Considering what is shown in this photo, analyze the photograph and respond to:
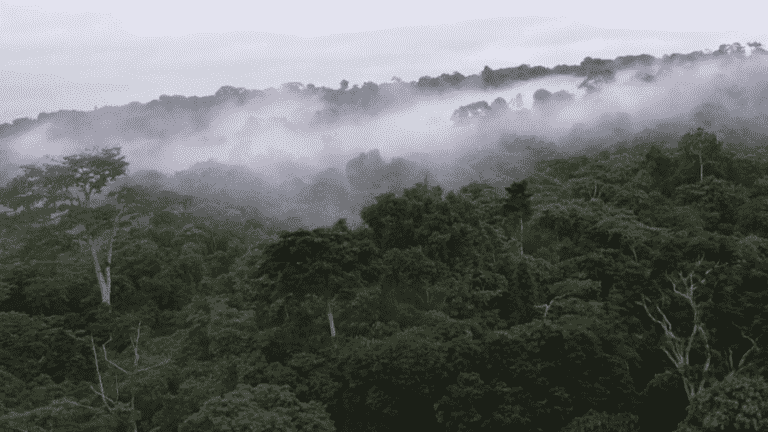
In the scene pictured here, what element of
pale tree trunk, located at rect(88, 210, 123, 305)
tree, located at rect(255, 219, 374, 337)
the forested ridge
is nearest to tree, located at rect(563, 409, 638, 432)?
the forested ridge

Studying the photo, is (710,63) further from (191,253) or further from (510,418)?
(510,418)

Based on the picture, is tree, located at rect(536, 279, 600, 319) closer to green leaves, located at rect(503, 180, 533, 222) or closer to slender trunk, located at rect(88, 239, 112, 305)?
green leaves, located at rect(503, 180, 533, 222)

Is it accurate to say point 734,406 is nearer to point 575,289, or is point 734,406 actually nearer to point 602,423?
point 602,423

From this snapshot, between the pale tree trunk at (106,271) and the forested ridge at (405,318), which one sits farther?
the pale tree trunk at (106,271)

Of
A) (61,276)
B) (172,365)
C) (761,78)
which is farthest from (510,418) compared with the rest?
(761,78)

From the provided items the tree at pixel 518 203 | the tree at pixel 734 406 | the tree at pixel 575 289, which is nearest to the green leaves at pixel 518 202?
the tree at pixel 518 203

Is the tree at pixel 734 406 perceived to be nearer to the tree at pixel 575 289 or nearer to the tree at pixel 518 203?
the tree at pixel 575 289

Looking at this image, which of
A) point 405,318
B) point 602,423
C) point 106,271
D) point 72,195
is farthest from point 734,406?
point 72,195
